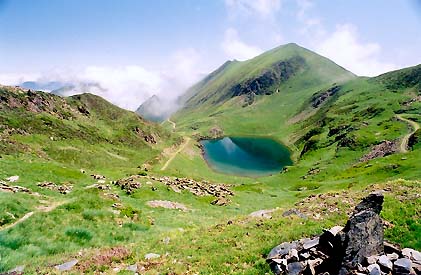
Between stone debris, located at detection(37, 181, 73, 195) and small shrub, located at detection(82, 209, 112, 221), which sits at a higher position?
stone debris, located at detection(37, 181, 73, 195)

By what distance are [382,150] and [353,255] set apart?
458ft

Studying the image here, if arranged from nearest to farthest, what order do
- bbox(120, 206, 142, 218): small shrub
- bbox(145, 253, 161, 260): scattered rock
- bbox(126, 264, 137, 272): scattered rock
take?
1. bbox(126, 264, 137, 272): scattered rock
2. bbox(145, 253, 161, 260): scattered rock
3. bbox(120, 206, 142, 218): small shrub

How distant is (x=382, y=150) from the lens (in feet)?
468

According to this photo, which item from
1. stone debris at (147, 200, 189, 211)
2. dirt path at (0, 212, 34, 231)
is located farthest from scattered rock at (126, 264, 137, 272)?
stone debris at (147, 200, 189, 211)

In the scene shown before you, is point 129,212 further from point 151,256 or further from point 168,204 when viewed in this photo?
point 151,256

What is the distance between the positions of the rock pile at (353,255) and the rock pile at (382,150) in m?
127

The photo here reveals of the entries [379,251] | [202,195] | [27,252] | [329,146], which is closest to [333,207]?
[379,251]

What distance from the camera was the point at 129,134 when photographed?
538ft

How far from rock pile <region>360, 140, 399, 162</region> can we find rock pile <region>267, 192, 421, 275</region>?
12708 cm

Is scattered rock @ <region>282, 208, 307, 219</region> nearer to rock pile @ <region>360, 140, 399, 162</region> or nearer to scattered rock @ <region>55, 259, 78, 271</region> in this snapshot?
scattered rock @ <region>55, 259, 78, 271</region>

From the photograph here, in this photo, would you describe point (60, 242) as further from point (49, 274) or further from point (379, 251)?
point (379, 251)

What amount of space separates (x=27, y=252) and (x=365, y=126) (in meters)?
198

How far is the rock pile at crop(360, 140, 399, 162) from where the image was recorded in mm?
135500

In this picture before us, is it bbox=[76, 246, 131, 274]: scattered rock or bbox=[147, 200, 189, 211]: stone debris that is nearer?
bbox=[76, 246, 131, 274]: scattered rock
